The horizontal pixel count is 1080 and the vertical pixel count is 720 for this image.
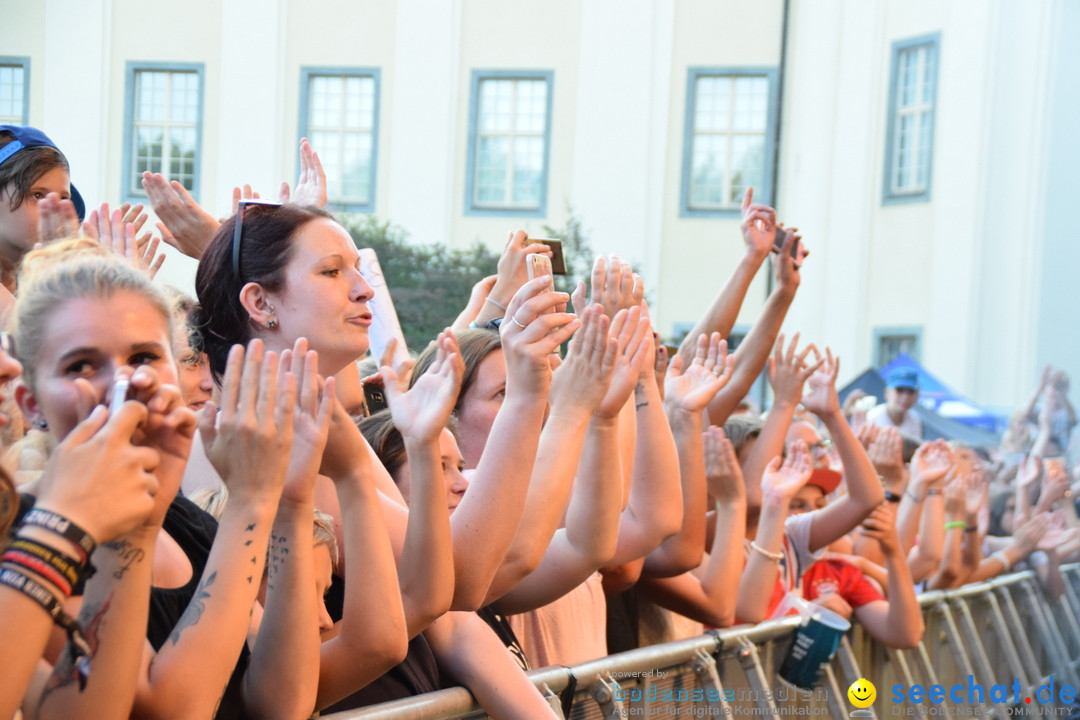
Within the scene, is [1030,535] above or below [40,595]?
below

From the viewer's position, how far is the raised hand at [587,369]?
2.79 m

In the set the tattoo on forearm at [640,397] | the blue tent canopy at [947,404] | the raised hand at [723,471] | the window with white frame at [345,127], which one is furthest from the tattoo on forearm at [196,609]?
the window with white frame at [345,127]

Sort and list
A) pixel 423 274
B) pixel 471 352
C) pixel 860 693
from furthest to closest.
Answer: pixel 423 274
pixel 860 693
pixel 471 352

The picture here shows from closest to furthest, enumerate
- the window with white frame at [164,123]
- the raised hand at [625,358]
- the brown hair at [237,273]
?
the brown hair at [237,273] → the raised hand at [625,358] → the window with white frame at [164,123]

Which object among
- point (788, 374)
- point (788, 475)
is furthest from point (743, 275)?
point (788, 475)

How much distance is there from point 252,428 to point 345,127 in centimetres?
1844

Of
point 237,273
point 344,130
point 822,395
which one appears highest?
point 344,130

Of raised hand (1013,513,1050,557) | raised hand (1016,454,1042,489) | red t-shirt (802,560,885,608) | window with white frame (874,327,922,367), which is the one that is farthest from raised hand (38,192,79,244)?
window with white frame (874,327,922,367)

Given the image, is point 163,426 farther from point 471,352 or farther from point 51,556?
point 471,352

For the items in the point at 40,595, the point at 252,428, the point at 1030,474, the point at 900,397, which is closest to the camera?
the point at 40,595

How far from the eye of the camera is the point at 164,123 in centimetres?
1880

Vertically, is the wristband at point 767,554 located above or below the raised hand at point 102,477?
below

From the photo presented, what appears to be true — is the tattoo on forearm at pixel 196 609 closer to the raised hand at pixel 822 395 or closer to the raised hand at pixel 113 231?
the raised hand at pixel 113 231

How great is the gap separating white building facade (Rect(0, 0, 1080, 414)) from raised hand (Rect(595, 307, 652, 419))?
14.7m
